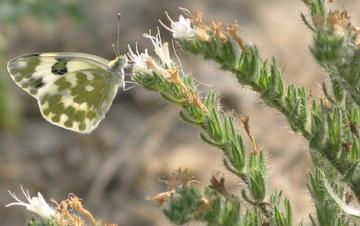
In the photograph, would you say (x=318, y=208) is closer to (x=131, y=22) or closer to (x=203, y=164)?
(x=203, y=164)

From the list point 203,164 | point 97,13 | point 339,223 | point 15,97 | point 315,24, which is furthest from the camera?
point 97,13

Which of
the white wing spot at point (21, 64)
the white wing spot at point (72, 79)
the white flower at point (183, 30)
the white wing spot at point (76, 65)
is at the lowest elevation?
the white flower at point (183, 30)

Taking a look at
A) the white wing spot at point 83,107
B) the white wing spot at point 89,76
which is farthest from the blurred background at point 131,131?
the white wing spot at point 83,107

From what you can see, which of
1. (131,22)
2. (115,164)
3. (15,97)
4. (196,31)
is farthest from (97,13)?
(196,31)

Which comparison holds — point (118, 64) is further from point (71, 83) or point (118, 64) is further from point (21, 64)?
point (21, 64)

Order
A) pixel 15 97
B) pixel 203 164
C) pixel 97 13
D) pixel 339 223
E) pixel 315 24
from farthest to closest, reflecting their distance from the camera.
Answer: pixel 97 13, pixel 15 97, pixel 203 164, pixel 339 223, pixel 315 24

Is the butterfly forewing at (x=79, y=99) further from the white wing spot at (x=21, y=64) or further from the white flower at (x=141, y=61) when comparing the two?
the white flower at (x=141, y=61)

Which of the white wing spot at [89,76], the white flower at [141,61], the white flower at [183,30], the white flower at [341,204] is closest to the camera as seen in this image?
the white flower at [341,204]

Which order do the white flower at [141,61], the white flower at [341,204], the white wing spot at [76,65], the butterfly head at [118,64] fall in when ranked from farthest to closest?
the white wing spot at [76,65]
the butterfly head at [118,64]
the white flower at [141,61]
the white flower at [341,204]
